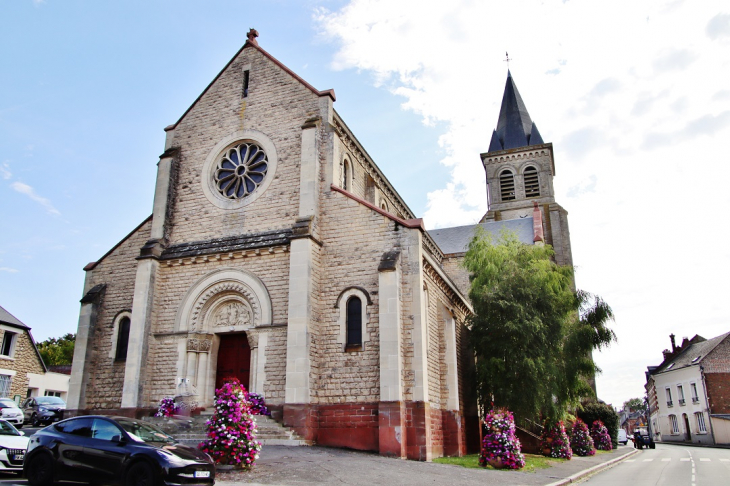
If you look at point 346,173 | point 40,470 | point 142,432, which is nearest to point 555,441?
point 346,173

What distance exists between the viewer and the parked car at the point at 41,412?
74.3ft

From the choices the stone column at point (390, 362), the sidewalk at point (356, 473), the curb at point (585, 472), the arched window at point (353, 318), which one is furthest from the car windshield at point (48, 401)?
the curb at point (585, 472)

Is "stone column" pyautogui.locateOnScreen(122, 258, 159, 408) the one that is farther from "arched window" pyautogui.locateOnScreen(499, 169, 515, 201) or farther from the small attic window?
"arched window" pyautogui.locateOnScreen(499, 169, 515, 201)

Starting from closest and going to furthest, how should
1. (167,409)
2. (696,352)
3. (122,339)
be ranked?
(167,409) → (122,339) → (696,352)

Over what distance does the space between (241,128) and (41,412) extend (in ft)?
47.2

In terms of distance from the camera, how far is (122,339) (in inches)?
771

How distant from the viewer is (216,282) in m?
18.5

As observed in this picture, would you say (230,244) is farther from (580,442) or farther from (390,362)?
(580,442)

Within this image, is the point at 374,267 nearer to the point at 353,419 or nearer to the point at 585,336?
the point at 353,419

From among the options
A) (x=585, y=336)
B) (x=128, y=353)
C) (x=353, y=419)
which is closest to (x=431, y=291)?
(x=353, y=419)

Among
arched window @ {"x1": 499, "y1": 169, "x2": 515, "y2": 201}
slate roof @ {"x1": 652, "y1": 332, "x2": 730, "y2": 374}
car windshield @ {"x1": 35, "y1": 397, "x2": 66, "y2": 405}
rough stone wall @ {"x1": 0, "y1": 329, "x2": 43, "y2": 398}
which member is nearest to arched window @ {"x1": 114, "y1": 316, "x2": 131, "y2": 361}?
car windshield @ {"x1": 35, "y1": 397, "x2": 66, "y2": 405}

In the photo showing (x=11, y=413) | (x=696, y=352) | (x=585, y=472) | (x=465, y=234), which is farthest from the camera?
(x=696, y=352)

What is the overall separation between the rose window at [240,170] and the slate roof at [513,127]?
3881 cm

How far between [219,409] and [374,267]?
7010 millimetres
